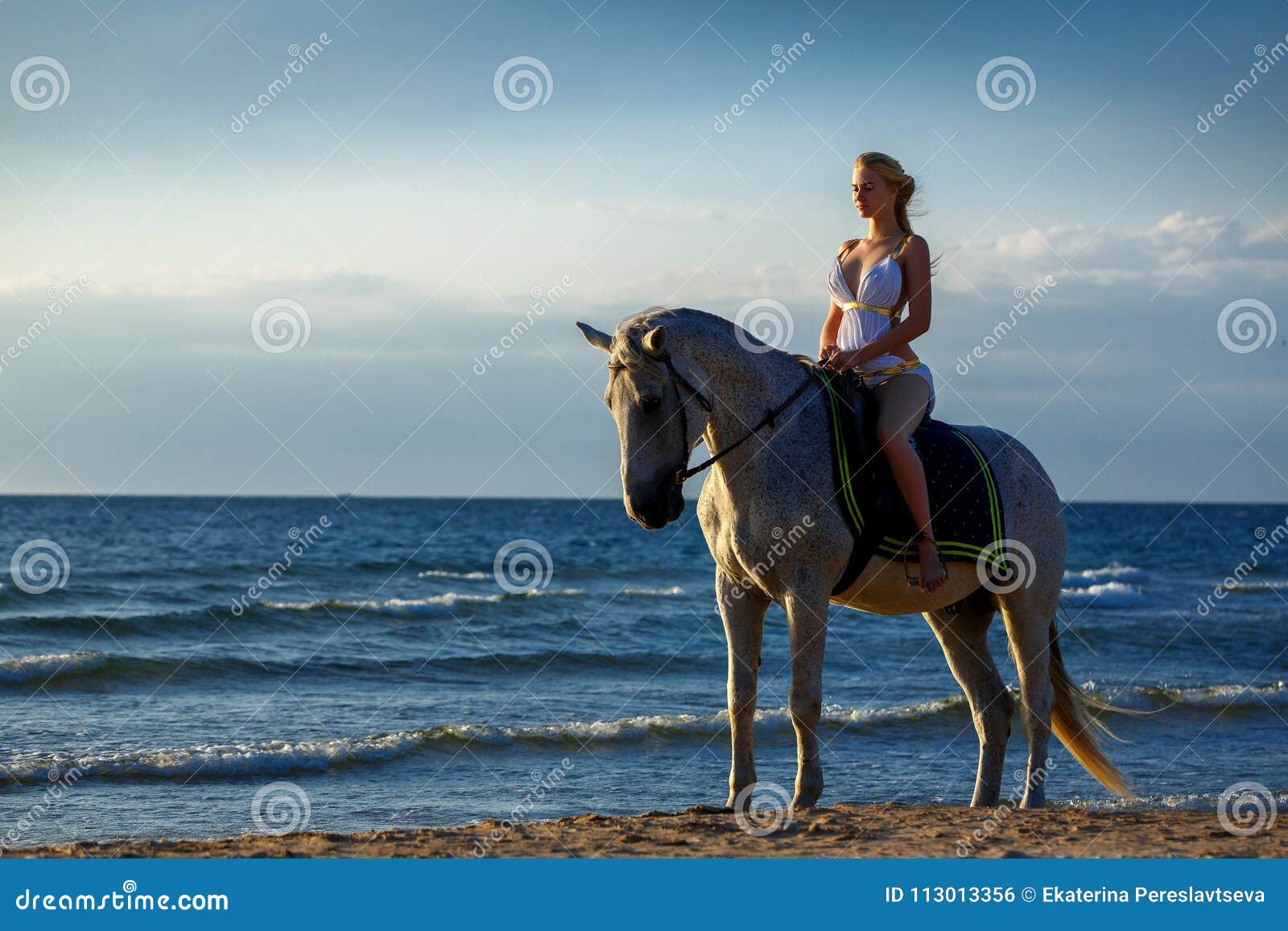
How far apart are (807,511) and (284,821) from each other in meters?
4.23

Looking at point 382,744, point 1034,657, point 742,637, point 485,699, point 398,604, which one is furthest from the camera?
point 398,604

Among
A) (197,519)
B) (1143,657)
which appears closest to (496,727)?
(1143,657)

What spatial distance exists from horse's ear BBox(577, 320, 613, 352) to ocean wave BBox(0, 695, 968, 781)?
18.3 feet

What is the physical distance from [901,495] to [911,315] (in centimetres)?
86

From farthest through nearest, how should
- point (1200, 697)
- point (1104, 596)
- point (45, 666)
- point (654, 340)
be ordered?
point (1104, 596) < point (45, 666) < point (1200, 697) < point (654, 340)

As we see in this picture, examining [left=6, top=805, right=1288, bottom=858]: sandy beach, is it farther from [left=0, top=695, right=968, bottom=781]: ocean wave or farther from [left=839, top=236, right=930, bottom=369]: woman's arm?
[left=0, top=695, right=968, bottom=781]: ocean wave

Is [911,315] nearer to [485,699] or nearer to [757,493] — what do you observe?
[757,493]

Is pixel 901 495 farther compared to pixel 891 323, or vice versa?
pixel 891 323

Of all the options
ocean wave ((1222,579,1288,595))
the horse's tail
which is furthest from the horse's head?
ocean wave ((1222,579,1288,595))

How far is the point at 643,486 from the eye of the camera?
479 centimetres

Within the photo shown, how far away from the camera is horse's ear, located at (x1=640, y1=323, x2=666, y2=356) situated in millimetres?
4716

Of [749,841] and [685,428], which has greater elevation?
[685,428]

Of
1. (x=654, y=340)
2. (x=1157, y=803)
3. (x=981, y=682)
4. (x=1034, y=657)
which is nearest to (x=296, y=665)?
(x=1157, y=803)

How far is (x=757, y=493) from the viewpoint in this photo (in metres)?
5.24
